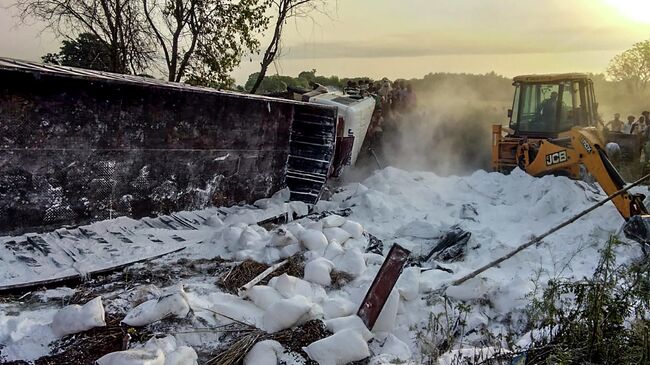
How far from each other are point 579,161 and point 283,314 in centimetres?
574

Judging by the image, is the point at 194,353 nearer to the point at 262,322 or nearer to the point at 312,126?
the point at 262,322

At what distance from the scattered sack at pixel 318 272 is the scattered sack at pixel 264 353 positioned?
117cm

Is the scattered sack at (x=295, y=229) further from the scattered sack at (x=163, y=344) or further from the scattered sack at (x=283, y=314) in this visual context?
the scattered sack at (x=163, y=344)

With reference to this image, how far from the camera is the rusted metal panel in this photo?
3.84m

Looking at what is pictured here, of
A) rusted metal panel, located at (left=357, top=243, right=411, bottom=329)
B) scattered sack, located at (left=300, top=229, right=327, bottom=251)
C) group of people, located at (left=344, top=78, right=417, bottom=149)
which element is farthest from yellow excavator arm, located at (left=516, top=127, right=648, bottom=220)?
rusted metal panel, located at (left=357, top=243, right=411, bottom=329)

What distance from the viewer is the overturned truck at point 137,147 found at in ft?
15.2

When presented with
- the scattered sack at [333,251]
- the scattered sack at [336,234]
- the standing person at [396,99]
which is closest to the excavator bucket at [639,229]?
the scattered sack at [336,234]

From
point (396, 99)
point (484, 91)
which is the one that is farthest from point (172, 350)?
point (484, 91)

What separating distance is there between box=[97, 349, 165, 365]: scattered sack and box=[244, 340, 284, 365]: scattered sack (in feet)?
1.70

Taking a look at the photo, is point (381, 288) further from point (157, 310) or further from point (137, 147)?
point (137, 147)

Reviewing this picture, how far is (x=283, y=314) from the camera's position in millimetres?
3688

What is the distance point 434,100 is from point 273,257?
16992 millimetres

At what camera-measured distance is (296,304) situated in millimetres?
3732

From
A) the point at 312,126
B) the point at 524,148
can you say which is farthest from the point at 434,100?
the point at 312,126
